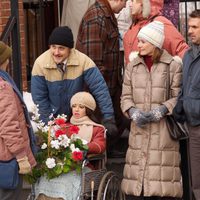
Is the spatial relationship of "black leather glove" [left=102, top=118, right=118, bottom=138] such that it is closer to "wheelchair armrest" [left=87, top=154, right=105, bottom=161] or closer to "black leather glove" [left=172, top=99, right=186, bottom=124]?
"wheelchair armrest" [left=87, top=154, right=105, bottom=161]

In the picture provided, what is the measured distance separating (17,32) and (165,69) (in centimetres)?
210

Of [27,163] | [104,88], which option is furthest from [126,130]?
[27,163]

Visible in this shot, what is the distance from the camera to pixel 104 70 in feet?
29.6

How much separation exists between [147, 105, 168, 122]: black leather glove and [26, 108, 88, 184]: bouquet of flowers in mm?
719

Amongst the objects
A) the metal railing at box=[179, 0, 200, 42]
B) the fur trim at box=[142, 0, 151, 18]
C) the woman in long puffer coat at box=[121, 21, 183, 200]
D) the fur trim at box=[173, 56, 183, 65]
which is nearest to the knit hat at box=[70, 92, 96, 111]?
the woman in long puffer coat at box=[121, 21, 183, 200]

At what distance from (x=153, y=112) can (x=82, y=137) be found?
0.70 m

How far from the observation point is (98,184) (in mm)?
7531

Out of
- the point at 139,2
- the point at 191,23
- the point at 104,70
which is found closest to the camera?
the point at 191,23

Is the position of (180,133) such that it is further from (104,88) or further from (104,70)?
(104,70)

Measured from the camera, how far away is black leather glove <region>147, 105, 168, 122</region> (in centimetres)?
775

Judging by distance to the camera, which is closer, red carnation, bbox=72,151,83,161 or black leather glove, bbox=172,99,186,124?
red carnation, bbox=72,151,83,161

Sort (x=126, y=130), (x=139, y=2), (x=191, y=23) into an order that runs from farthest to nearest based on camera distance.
Result: (x=126, y=130) → (x=139, y=2) → (x=191, y=23)

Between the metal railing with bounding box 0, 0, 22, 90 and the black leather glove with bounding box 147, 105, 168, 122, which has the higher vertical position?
the metal railing with bounding box 0, 0, 22, 90

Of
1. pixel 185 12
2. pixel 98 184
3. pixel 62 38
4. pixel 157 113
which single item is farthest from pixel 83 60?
pixel 185 12
